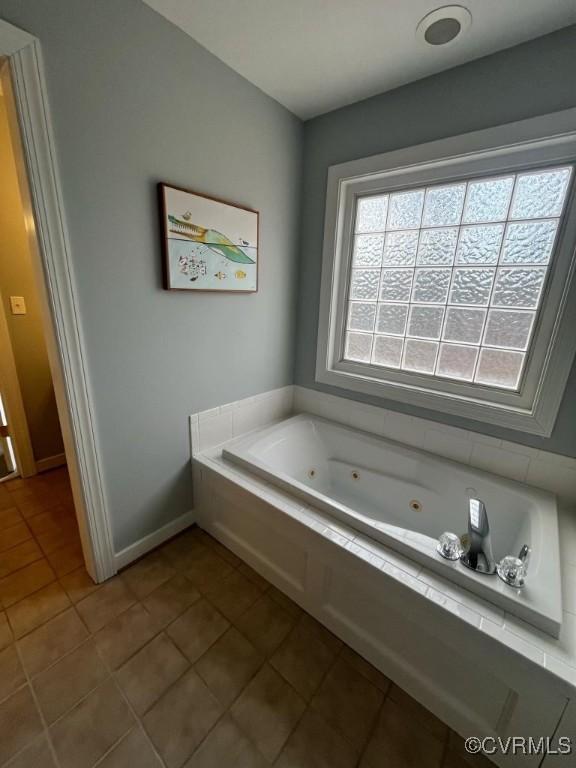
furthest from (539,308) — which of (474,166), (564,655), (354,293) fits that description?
(564,655)

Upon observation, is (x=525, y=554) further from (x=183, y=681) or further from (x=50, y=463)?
(x=50, y=463)

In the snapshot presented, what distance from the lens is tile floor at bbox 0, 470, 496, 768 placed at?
967mm

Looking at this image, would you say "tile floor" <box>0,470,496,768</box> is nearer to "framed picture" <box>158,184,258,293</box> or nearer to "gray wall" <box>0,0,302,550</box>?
"gray wall" <box>0,0,302,550</box>

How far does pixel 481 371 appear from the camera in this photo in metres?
1.65

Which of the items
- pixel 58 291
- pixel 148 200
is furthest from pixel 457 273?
pixel 58 291

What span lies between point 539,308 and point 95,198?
1.95 metres

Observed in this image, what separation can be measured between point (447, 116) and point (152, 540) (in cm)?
260

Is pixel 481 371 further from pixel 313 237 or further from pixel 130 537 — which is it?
pixel 130 537

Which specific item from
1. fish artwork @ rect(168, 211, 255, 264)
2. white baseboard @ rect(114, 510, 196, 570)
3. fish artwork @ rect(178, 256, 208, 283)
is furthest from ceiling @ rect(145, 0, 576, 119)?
white baseboard @ rect(114, 510, 196, 570)

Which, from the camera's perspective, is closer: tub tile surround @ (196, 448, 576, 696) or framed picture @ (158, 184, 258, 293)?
tub tile surround @ (196, 448, 576, 696)

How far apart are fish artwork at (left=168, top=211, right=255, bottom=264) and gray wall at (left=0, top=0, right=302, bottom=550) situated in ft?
0.33

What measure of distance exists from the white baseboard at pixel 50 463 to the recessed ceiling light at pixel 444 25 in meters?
3.23

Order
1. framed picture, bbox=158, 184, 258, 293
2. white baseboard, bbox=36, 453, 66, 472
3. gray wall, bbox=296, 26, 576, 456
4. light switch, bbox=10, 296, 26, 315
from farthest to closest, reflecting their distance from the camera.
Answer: white baseboard, bbox=36, 453, 66, 472 < light switch, bbox=10, 296, 26, 315 < framed picture, bbox=158, 184, 258, 293 < gray wall, bbox=296, 26, 576, 456

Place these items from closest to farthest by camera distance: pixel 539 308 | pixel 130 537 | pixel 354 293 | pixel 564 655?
pixel 564 655, pixel 539 308, pixel 130 537, pixel 354 293
